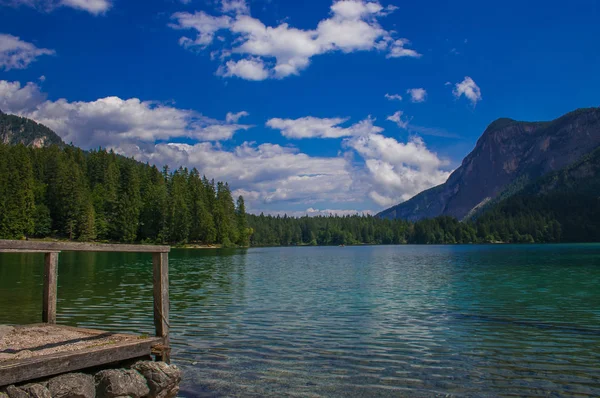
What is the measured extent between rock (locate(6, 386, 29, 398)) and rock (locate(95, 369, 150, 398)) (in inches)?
68.1

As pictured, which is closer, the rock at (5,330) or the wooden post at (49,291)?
the rock at (5,330)

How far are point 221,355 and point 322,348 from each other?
3893 millimetres

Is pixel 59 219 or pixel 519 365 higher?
pixel 59 219

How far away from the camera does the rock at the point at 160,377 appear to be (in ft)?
38.1

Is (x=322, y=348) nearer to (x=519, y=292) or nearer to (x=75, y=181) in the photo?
(x=519, y=292)

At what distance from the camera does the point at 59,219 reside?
134500mm

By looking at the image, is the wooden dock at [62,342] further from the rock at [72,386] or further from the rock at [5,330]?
the rock at [72,386]

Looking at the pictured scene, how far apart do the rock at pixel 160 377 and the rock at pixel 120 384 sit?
7.8 inches

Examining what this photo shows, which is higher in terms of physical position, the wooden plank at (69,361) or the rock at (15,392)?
the wooden plank at (69,361)

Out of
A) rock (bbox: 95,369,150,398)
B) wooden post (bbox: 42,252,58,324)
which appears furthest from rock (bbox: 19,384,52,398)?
wooden post (bbox: 42,252,58,324)

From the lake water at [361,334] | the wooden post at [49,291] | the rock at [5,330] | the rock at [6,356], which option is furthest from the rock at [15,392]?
the wooden post at [49,291]

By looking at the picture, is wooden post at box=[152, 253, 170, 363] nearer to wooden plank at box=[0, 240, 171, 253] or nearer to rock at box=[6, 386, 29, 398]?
wooden plank at box=[0, 240, 171, 253]

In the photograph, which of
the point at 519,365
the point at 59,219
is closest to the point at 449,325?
the point at 519,365

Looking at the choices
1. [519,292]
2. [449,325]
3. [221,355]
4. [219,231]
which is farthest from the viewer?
[219,231]
